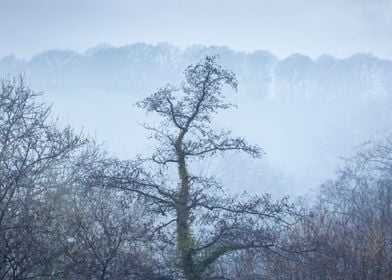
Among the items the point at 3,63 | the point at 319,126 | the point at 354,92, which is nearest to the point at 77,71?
the point at 3,63

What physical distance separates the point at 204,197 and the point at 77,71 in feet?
329

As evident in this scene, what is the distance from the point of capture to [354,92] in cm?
10231

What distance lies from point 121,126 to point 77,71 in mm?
20118

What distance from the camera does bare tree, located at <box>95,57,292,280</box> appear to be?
9.70m

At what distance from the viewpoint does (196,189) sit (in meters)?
10.2

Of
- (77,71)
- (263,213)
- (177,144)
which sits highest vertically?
(77,71)

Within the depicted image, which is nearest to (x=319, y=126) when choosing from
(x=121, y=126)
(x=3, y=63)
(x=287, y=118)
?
(x=287, y=118)

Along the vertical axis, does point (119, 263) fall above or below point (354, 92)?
below

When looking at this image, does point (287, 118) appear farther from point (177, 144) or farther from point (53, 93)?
point (177, 144)

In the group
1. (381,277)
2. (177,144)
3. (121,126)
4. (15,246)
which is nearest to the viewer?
(15,246)

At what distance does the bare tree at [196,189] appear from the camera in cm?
970

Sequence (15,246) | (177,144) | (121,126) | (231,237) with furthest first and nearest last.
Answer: (121,126), (177,144), (231,237), (15,246)

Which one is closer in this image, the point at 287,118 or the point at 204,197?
the point at 204,197

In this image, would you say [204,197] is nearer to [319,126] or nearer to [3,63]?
[319,126]
